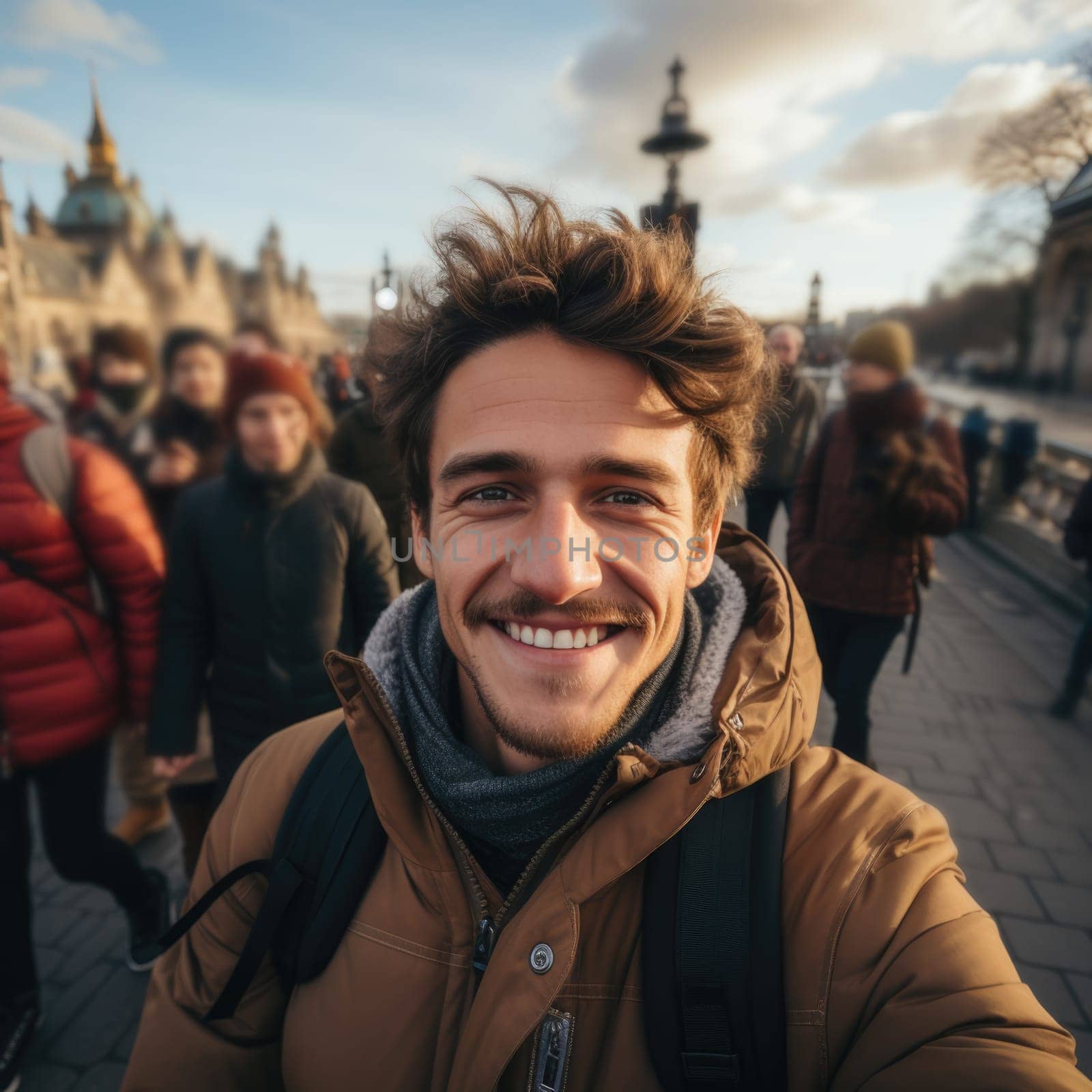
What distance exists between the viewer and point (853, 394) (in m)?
3.45

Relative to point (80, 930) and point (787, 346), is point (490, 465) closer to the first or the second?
point (80, 930)

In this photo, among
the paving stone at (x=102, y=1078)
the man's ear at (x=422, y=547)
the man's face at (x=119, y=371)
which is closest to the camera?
the man's ear at (x=422, y=547)

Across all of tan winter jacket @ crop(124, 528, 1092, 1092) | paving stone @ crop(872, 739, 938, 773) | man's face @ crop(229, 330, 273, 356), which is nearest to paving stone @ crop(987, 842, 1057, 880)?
paving stone @ crop(872, 739, 938, 773)

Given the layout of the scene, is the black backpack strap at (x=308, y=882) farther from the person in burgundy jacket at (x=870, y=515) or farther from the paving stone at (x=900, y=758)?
the paving stone at (x=900, y=758)

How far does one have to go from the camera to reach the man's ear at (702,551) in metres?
1.40

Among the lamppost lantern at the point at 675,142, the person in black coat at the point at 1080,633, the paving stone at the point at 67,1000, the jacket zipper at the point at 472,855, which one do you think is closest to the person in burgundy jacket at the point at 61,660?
the paving stone at the point at 67,1000

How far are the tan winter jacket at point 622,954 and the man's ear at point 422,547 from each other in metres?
0.32

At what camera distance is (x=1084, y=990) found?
244cm

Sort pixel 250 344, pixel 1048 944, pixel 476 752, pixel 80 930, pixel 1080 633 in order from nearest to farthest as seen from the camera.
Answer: pixel 476 752 < pixel 1048 944 < pixel 80 930 < pixel 250 344 < pixel 1080 633

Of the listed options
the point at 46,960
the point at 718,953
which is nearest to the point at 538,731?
the point at 718,953

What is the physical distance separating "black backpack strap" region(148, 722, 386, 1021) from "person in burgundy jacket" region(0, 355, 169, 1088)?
3.84 feet

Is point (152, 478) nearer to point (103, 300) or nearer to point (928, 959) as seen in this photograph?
point (103, 300)

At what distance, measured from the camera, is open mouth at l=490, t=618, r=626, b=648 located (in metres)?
1.22

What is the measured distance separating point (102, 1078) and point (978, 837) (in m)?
3.81
